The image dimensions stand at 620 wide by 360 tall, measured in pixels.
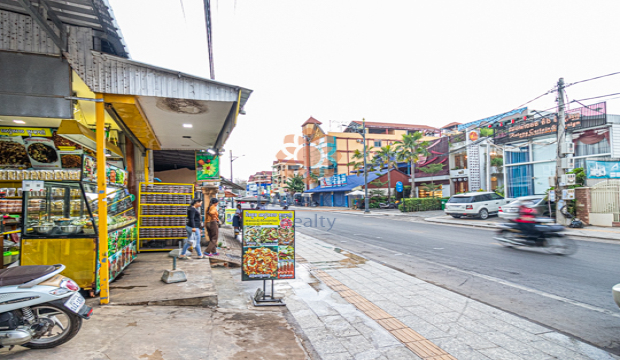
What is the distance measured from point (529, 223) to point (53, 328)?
1085 centimetres

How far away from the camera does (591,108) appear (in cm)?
1944

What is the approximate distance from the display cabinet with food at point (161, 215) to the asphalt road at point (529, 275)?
5.57 metres

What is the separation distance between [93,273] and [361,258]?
6.61 m

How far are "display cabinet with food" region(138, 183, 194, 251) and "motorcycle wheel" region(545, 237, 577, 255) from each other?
34.1 feet

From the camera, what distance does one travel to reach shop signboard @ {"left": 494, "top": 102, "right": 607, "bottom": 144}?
19.5 meters

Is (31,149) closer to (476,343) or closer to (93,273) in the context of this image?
(93,273)

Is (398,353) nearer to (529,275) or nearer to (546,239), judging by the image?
(529,275)

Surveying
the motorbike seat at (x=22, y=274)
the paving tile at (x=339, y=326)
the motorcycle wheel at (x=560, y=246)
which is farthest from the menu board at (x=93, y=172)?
the motorcycle wheel at (x=560, y=246)

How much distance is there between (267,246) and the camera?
562 cm

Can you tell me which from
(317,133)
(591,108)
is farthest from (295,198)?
(591,108)

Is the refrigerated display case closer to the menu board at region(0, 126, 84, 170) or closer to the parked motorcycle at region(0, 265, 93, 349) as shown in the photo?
the parked motorcycle at region(0, 265, 93, 349)

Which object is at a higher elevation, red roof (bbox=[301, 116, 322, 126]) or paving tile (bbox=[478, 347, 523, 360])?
red roof (bbox=[301, 116, 322, 126])

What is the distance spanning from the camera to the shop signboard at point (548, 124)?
19.5 m

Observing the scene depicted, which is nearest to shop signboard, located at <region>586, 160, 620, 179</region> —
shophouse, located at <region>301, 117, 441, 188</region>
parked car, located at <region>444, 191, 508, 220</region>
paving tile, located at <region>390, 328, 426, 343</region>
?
parked car, located at <region>444, 191, 508, 220</region>
